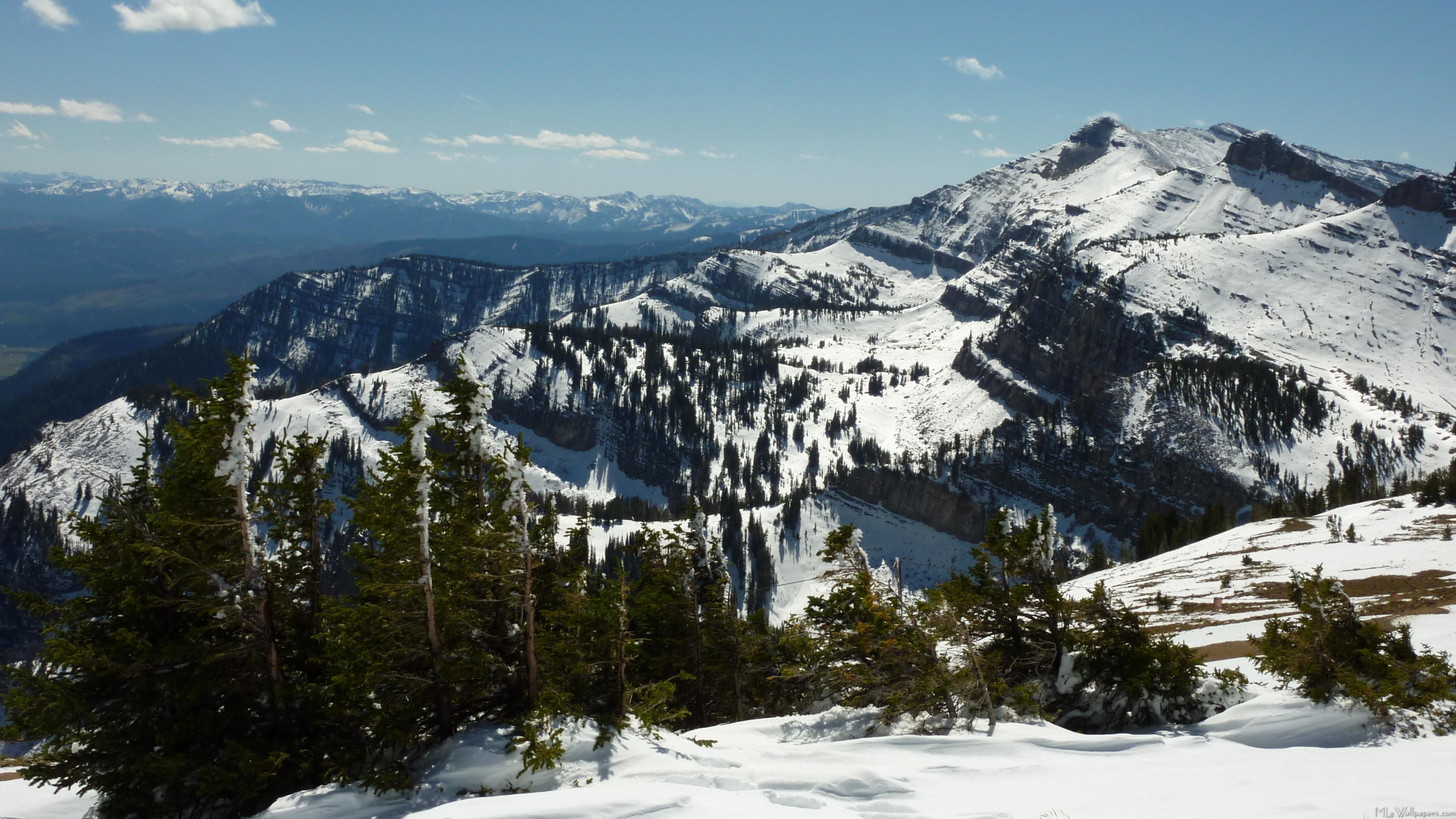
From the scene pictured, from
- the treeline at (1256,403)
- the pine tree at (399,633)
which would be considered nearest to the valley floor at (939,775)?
the pine tree at (399,633)

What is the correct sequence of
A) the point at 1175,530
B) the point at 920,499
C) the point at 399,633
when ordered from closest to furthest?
the point at 399,633 → the point at 1175,530 → the point at 920,499

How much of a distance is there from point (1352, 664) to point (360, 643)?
104ft

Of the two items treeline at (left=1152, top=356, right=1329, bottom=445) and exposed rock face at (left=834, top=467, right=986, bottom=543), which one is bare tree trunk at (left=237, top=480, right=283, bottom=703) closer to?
exposed rock face at (left=834, top=467, right=986, bottom=543)

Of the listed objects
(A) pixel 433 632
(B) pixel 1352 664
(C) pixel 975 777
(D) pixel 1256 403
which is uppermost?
(A) pixel 433 632

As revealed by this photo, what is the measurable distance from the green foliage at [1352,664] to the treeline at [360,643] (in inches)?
100

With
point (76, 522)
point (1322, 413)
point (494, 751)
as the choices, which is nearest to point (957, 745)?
point (494, 751)

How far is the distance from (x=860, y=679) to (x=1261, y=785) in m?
12.3

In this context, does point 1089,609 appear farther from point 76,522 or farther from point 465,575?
point 76,522

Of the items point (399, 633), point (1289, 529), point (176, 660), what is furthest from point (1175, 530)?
point (176, 660)

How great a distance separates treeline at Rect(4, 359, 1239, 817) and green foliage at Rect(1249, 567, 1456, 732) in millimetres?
2543

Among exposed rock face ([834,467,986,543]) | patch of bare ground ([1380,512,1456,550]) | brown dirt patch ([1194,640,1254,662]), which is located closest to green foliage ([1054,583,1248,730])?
brown dirt patch ([1194,640,1254,662])

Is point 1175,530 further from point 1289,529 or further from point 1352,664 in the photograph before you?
point 1352,664

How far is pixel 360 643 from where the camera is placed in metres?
21.4

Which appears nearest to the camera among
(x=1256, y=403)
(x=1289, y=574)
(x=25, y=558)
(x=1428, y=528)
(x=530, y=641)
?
(x=530, y=641)
